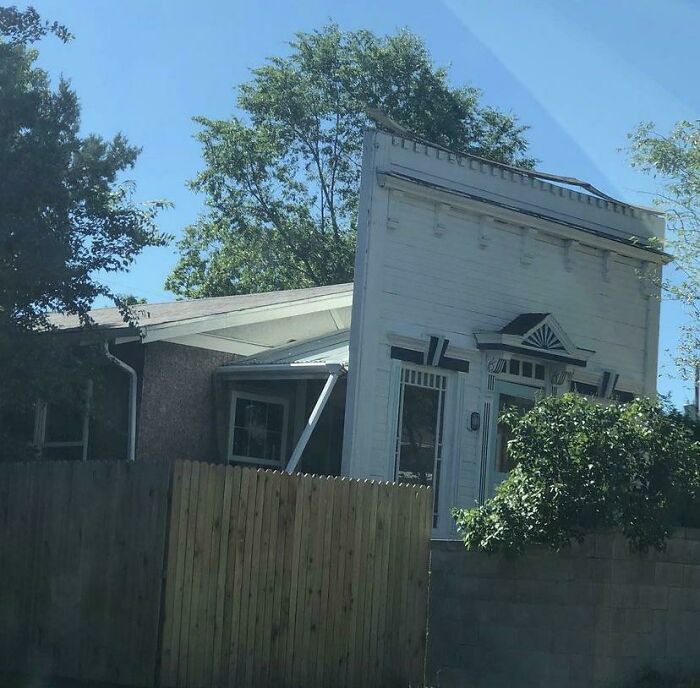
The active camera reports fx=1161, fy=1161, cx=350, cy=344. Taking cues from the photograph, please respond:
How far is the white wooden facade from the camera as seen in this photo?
1395 cm

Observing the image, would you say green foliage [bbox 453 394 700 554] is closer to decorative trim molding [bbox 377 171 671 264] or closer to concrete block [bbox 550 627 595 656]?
concrete block [bbox 550 627 595 656]

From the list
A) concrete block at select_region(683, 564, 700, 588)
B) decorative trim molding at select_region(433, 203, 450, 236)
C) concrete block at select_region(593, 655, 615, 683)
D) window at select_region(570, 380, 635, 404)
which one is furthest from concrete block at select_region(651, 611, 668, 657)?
decorative trim molding at select_region(433, 203, 450, 236)

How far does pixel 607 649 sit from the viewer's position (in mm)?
9695

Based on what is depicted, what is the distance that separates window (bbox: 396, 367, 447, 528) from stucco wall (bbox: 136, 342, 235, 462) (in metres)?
3.00

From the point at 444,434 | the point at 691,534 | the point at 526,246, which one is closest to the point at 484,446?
the point at 444,434

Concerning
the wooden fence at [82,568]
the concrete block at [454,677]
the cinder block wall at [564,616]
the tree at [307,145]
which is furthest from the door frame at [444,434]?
the tree at [307,145]

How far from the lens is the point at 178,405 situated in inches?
611

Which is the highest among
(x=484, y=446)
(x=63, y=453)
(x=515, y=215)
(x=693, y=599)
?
(x=515, y=215)

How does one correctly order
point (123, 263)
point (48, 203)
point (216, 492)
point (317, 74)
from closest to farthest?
point (216, 492) → point (48, 203) → point (123, 263) → point (317, 74)

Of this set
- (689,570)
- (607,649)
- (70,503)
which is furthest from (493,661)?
(70,503)

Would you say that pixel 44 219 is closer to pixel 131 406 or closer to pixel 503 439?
pixel 131 406

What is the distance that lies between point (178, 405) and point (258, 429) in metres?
1.47

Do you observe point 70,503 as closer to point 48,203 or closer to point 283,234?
point 48,203

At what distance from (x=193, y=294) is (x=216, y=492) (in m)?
28.7
